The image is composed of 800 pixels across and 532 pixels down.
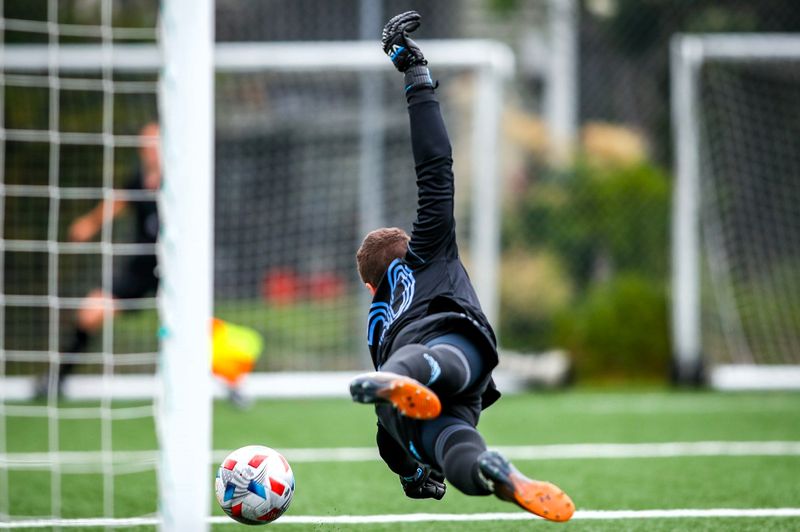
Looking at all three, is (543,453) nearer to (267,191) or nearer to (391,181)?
(391,181)

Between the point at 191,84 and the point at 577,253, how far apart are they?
7253 millimetres

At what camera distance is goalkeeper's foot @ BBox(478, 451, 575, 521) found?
2910 mm

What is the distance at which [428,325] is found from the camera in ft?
11.2

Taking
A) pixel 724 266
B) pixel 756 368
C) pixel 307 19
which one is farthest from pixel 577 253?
pixel 307 19

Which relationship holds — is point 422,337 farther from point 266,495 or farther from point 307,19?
point 307,19

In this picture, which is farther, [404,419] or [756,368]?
[756,368]

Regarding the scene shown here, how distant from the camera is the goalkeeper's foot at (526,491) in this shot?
2.91m

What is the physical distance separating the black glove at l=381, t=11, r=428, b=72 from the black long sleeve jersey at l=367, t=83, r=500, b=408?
0.39 feet

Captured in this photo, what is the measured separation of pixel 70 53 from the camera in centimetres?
824

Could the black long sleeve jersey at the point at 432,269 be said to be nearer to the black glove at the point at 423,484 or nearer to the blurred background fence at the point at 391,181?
the black glove at the point at 423,484

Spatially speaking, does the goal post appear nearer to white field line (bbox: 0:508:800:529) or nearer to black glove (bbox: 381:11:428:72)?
black glove (bbox: 381:11:428:72)

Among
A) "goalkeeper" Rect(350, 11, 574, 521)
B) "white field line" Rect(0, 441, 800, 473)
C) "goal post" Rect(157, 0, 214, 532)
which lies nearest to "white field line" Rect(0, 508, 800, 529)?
"goalkeeper" Rect(350, 11, 574, 521)

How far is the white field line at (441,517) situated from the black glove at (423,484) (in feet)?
1.18

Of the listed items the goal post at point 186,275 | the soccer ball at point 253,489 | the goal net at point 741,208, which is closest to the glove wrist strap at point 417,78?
the goal post at point 186,275
